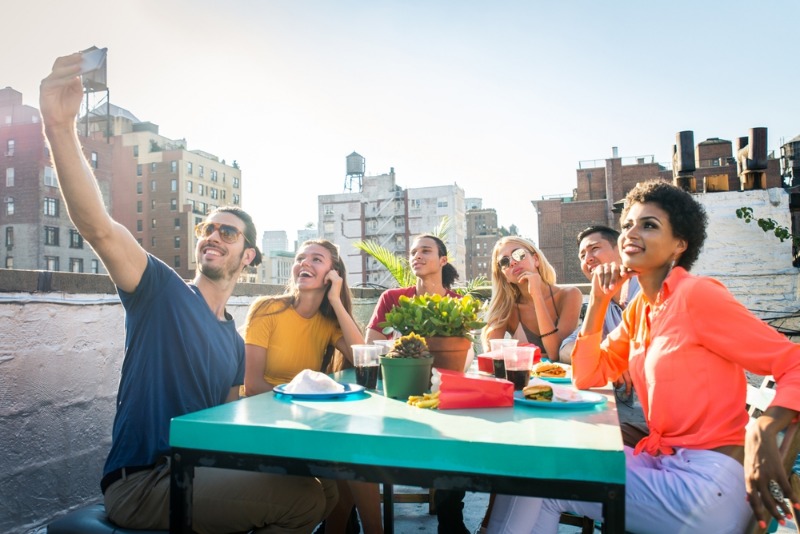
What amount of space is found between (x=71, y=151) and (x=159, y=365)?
0.79 metres

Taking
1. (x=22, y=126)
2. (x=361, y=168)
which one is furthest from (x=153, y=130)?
(x=361, y=168)

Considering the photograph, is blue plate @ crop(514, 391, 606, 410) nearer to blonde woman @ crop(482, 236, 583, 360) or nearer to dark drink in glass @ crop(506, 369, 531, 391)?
dark drink in glass @ crop(506, 369, 531, 391)

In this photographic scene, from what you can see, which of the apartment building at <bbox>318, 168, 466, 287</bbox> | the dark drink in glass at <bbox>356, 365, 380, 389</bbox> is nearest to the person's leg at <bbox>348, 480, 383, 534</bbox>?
the dark drink in glass at <bbox>356, 365, 380, 389</bbox>

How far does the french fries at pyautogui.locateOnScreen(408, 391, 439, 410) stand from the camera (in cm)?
173

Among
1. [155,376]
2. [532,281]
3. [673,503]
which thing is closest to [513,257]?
[532,281]

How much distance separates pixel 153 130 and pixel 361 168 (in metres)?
25.9

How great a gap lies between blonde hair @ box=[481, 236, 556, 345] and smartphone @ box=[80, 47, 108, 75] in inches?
101

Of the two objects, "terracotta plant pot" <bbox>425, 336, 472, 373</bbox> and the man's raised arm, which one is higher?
the man's raised arm

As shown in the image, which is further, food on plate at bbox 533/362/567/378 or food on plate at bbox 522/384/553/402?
food on plate at bbox 533/362/567/378

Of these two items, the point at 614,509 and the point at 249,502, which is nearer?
the point at 614,509

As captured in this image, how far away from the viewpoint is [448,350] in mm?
Result: 2268

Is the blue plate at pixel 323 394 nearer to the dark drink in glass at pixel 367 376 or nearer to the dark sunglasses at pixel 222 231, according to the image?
the dark drink in glass at pixel 367 376

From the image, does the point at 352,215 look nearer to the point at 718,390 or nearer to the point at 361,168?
the point at 361,168

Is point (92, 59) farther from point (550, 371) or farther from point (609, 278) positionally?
point (550, 371)
